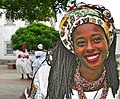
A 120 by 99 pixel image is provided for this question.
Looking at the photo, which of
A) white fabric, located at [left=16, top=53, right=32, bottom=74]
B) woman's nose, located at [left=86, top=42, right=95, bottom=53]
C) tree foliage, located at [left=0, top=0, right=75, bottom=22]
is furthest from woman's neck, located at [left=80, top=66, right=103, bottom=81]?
white fabric, located at [left=16, top=53, right=32, bottom=74]

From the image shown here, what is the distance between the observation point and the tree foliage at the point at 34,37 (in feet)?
91.0

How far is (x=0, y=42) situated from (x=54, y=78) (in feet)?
121

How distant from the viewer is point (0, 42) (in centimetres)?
3853

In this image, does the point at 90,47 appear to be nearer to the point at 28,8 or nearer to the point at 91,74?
the point at 91,74

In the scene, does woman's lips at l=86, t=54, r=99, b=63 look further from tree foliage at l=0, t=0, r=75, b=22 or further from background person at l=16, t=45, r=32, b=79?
background person at l=16, t=45, r=32, b=79

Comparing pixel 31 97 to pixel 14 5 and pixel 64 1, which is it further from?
pixel 14 5

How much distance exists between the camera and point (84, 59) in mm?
1981

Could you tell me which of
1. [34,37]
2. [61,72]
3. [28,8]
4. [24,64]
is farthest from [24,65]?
[61,72]

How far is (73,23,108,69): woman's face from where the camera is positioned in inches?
76.8

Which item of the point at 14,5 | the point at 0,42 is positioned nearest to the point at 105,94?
the point at 14,5

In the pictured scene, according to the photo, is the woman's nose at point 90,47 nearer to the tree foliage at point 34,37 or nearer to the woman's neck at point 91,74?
the woman's neck at point 91,74

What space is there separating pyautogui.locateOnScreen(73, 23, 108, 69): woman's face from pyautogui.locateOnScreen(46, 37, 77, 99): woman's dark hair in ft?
0.34

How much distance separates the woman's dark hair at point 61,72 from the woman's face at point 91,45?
10 centimetres

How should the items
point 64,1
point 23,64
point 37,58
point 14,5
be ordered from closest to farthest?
point 64,1 < point 14,5 < point 37,58 < point 23,64
